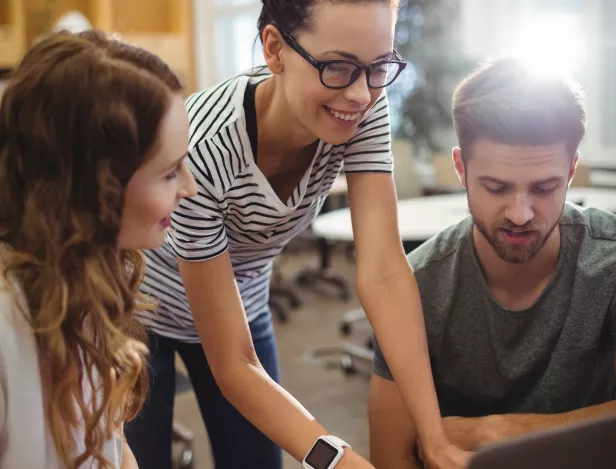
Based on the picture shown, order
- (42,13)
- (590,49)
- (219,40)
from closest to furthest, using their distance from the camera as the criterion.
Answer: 1. (590,49)
2. (42,13)
3. (219,40)

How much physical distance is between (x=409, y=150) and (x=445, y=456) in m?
3.83

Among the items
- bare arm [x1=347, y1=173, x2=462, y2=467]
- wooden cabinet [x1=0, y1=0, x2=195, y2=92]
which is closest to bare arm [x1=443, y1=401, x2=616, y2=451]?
bare arm [x1=347, y1=173, x2=462, y2=467]

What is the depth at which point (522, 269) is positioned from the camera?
1342 mm

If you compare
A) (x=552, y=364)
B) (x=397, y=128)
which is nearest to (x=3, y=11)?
(x=397, y=128)

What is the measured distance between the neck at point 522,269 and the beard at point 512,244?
2 centimetres

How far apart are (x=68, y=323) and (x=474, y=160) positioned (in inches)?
32.0

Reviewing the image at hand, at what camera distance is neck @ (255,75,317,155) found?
120cm

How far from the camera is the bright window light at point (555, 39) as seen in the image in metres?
5.14

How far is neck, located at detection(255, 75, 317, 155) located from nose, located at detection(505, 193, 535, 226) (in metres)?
0.37

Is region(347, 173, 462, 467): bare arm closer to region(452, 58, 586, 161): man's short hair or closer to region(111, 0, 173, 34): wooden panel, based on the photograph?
region(452, 58, 586, 161): man's short hair

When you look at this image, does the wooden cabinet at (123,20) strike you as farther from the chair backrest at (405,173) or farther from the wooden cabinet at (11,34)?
the chair backrest at (405,173)

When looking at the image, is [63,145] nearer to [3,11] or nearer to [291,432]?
[291,432]

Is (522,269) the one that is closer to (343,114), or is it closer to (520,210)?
(520,210)

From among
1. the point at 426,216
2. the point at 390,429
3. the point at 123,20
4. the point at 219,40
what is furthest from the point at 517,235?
the point at 219,40
